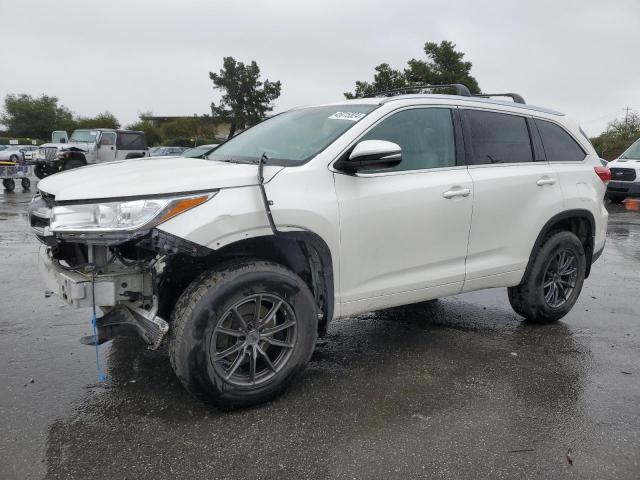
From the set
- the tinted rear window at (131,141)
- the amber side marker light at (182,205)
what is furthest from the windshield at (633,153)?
the amber side marker light at (182,205)

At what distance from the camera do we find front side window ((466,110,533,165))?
4320 millimetres

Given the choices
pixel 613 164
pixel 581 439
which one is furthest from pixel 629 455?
pixel 613 164

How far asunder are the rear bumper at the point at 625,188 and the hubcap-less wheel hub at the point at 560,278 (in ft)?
41.7

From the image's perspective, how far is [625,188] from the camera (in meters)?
16.2

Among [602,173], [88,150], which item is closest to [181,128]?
[88,150]

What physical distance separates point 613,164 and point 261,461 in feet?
55.1

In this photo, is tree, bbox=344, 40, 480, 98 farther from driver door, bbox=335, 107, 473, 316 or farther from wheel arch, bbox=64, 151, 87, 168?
driver door, bbox=335, 107, 473, 316

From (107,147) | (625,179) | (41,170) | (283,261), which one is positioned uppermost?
(107,147)

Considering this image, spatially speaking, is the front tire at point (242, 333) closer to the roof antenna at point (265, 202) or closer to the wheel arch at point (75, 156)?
the roof antenna at point (265, 202)

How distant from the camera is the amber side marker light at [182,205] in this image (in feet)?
9.60

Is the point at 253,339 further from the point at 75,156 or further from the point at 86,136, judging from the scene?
the point at 86,136

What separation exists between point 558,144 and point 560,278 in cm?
115

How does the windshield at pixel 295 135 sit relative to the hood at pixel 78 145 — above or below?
above

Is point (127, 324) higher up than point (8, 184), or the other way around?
point (127, 324)
